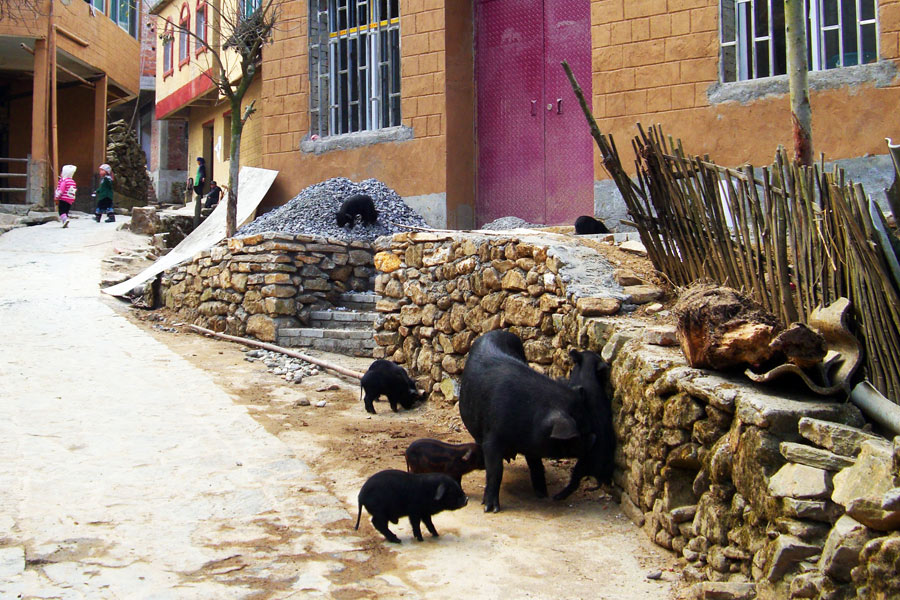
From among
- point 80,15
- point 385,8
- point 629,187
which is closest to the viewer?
point 629,187

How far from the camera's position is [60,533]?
4039 mm

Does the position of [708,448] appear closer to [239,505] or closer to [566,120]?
[239,505]

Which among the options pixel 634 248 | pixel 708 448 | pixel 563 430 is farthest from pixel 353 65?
pixel 708 448

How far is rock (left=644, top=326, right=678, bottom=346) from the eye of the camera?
4.44m

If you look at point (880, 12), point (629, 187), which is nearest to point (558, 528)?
point (629, 187)

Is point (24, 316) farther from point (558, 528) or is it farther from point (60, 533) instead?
point (558, 528)

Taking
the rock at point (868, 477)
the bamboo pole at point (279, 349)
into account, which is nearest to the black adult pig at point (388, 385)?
the bamboo pole at point (279, 349)

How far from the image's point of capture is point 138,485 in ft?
15.9

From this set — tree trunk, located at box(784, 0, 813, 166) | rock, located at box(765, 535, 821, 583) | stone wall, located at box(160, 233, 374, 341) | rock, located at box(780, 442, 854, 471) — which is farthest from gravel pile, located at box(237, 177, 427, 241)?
rock, located at box(765, 535, 821, 583)

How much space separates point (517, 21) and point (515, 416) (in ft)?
24.5

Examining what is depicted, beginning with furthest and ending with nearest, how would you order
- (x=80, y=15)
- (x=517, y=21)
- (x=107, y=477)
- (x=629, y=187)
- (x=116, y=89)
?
(x=116, y=89)
(x=80, y=15)
(x=517, y=21)
(x=629, y=187)
(x=107, y=477)

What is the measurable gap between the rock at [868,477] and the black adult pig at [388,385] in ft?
13.8

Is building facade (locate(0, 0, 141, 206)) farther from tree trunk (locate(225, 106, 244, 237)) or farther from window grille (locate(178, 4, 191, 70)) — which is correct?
tree trunk (locate(225, 106, 244, 237))

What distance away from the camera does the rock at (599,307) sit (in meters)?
5.07
